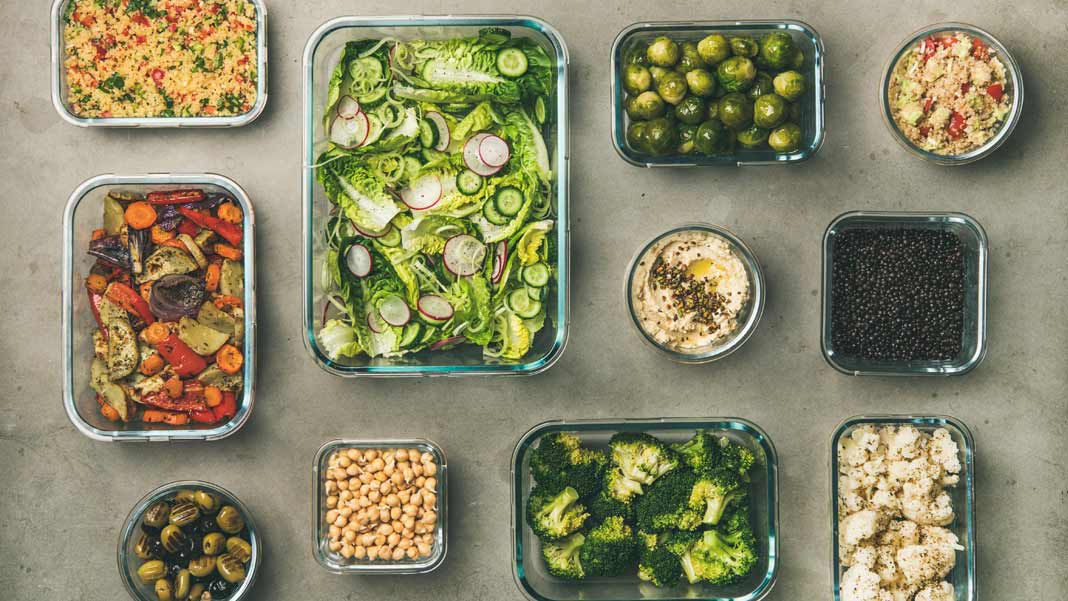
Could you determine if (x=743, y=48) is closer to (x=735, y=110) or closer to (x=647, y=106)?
(x=735, y=110)

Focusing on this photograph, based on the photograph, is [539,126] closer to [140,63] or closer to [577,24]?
[577,24]

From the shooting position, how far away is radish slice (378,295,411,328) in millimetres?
2826

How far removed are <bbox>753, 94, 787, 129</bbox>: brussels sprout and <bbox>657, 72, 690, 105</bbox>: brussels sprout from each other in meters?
0.27

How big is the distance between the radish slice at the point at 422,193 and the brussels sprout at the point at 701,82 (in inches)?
40.6

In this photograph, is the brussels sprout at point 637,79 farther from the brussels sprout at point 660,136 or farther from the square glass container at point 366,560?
the square glass container at point 366,560

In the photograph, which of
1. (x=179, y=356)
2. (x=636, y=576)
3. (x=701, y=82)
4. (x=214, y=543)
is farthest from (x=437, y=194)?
(x=636, y=576)

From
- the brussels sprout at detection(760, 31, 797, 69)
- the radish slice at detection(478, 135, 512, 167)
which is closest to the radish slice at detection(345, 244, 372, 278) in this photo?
the radish slice at detection(478, 135, 512, 167)

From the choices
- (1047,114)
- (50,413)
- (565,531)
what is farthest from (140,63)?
(1047,114)

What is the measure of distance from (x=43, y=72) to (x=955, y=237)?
12.3 ft

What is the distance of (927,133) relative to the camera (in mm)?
2891

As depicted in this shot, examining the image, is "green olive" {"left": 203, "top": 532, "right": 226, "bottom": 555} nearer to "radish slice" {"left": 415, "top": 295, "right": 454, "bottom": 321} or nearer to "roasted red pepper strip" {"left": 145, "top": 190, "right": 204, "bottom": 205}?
"radish slice" {"left": 415, "top": 295, "right": 454, "bottom": 321}

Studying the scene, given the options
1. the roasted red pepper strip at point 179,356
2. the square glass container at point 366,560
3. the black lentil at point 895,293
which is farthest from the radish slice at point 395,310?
the black lentil at point 895,293

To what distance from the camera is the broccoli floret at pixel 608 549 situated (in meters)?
2.84

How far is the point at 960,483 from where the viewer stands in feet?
9.80
